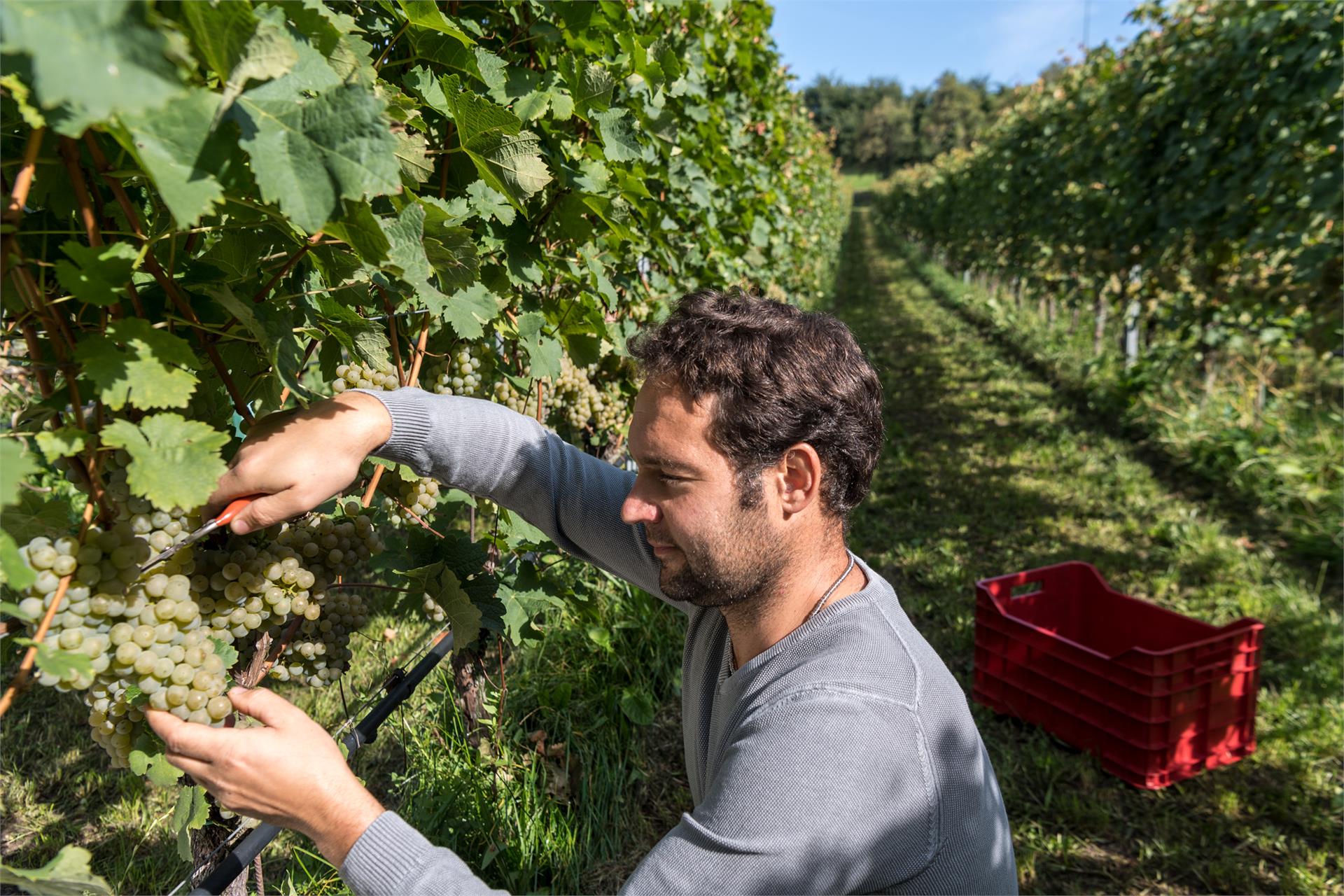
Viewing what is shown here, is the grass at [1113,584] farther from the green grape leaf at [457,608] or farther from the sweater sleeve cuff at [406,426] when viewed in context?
the sweater sleeve cuff at [406,426]

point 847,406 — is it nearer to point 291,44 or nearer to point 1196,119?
point 291,44

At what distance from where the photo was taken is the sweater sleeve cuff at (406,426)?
150 centimetres

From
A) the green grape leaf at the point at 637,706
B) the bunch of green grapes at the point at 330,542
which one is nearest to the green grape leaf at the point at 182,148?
the bunch of green grapes at the point at 330,542

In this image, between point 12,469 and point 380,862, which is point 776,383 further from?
point 12,469

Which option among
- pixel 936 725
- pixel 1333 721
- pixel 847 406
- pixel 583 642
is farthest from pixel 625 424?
pixel 1333 721

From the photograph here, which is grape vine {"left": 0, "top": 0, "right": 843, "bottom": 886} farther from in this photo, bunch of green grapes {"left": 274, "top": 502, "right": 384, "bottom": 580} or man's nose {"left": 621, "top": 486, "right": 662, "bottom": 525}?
man's nose {"left": 621, "top": 486, "right": 662, "bottom": 525}

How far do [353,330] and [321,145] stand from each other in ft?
2.19

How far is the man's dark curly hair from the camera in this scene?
1.48 metres

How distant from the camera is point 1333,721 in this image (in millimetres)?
3691

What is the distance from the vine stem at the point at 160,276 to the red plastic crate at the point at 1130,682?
119 inches

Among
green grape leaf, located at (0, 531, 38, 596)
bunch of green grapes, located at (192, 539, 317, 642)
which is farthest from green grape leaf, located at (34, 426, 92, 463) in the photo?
bunch of green grapes, located at (192, 539, 317, 642)

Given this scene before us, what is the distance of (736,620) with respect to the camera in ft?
5.30

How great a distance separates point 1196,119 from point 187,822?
6914 millimetres

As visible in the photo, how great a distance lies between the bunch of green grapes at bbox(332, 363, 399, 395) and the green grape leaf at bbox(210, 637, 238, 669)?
1.87 ft
